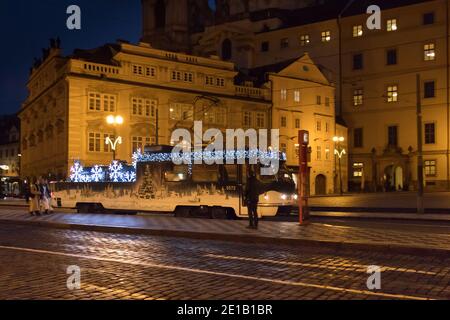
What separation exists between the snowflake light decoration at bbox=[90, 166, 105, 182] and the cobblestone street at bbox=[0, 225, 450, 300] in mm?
12397

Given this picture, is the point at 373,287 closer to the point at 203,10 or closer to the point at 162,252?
the point at 162,252

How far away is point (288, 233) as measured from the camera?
1708 centimetres

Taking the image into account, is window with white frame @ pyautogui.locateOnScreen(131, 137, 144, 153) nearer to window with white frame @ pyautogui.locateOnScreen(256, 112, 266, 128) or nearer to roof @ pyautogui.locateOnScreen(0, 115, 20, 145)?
window with white frame @ pyautogui.locateOnScreen(256, 112, 266, 128)

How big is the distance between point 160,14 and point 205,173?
225 feet

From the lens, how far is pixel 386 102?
68750 mm

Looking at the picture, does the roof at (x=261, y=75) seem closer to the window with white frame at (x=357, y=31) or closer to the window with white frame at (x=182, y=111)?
the window with white frame at (x=182, y=111)

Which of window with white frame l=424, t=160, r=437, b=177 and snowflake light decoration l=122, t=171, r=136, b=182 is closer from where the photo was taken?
snowflake light decoration l=122, t=171, r=136, b=182

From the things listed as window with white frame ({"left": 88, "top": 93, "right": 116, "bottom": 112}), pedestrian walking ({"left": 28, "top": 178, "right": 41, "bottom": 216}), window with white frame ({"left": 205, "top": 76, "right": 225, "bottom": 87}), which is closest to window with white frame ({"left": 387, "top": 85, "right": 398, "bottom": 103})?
window with white frame ({"left": 205, "top": 76, "right": 225, "bottom": 87})

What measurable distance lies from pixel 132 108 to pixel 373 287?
43.0 m

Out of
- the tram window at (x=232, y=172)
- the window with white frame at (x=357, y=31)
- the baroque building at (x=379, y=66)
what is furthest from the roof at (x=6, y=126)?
the tram window at (x=232, y=172)

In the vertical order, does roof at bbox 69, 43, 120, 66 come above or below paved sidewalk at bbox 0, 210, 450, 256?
above

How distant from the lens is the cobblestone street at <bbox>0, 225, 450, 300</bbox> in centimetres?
887

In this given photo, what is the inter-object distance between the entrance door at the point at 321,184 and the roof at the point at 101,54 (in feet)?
87.3

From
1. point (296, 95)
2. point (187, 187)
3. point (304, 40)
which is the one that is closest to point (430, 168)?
point (296, 95)
